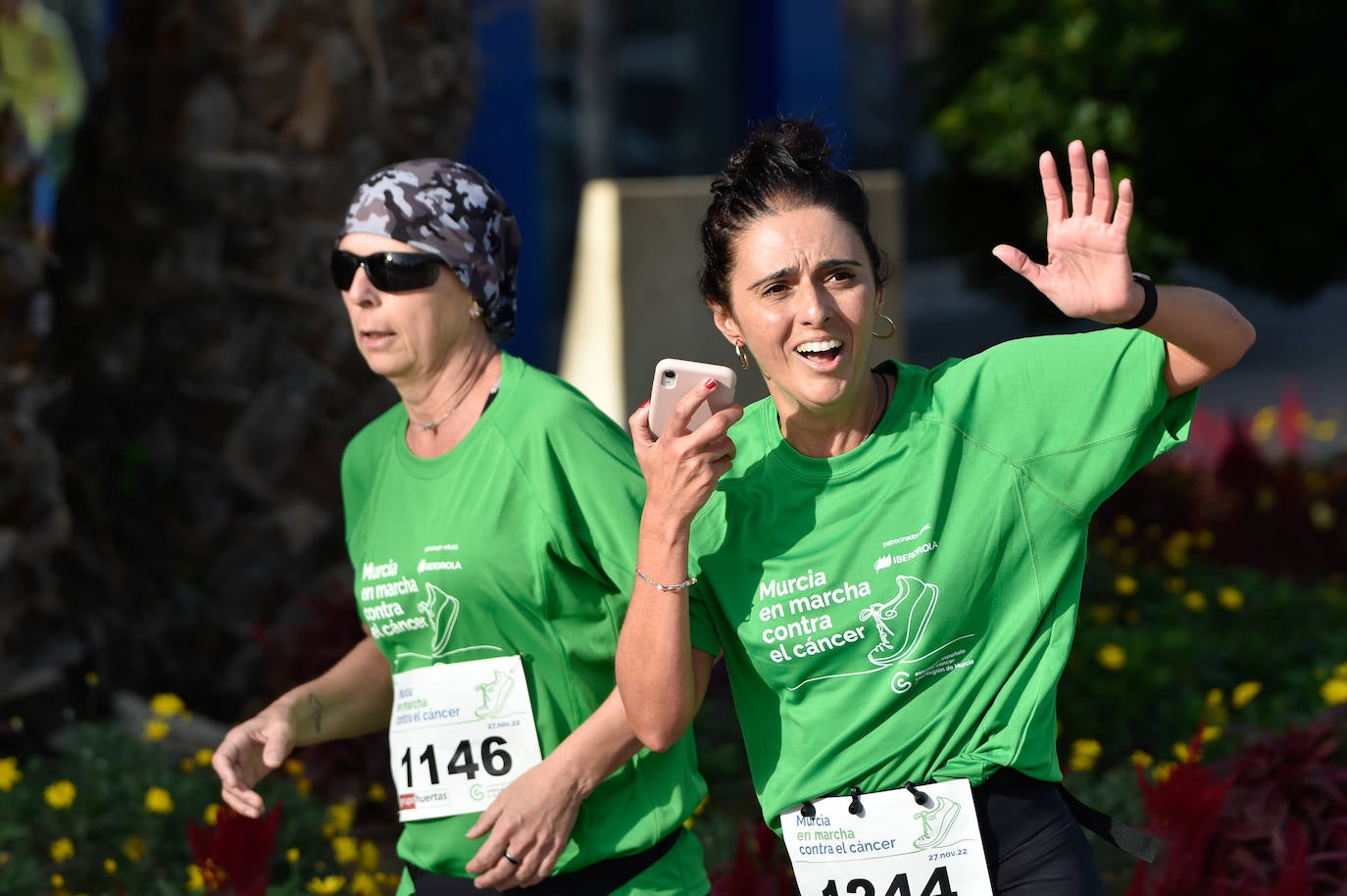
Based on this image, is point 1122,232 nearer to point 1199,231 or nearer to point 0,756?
point 0,756

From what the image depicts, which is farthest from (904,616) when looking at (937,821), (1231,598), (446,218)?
(1231,598)

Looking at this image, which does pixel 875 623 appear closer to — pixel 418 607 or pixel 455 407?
pixel 418 607

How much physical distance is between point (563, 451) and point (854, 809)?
0.72 meters

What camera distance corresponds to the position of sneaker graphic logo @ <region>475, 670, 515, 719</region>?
2.63 meters

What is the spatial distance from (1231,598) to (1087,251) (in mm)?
3966

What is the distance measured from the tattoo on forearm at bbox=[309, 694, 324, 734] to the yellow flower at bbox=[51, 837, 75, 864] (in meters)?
1.61

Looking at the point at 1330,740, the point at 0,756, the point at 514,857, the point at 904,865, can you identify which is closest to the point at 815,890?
the point at 904,865

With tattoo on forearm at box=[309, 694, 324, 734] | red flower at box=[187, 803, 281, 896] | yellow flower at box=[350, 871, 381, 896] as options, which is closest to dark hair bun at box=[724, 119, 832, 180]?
tattoo on forearm at box=[309, 694, 324, 734]

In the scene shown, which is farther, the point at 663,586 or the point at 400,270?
the point at 400,270

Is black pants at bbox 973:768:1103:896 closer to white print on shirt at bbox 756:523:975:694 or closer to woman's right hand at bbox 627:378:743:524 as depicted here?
white print on shirt at bbox 756:523:975:694

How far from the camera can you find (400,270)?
277cm

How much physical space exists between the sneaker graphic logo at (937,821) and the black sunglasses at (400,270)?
1.19 meters

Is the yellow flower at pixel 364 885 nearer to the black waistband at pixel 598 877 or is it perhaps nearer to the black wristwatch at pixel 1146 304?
the black waistband at pixel 598 877

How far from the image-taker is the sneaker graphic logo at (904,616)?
228 cm
